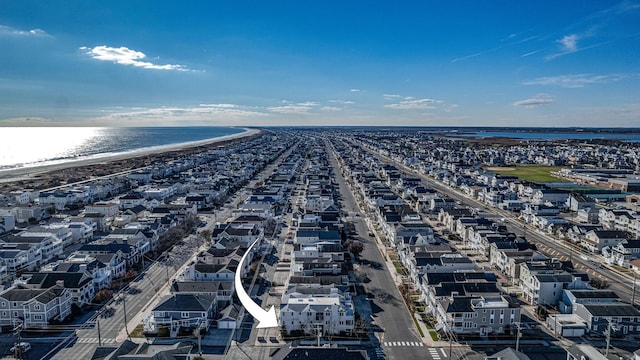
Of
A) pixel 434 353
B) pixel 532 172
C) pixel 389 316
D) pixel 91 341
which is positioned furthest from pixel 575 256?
pixel 532 172

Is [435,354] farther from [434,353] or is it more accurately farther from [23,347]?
[23,347]

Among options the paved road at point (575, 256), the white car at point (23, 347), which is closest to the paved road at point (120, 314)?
the white car at point (23, 347)

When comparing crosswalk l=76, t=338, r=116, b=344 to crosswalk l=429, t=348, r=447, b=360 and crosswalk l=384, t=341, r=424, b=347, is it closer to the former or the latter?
crosswalk l=384, t=341, r=424, b=347

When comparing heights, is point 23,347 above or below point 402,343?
below

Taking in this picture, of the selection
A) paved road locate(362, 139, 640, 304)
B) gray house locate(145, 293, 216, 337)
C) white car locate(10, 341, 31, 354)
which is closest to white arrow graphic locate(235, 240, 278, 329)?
gray house locate(145, 293, 216, 337)

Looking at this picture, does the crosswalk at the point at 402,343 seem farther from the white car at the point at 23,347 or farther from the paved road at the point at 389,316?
the white car at the point at 23,347

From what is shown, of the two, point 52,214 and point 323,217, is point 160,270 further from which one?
point 52,214
